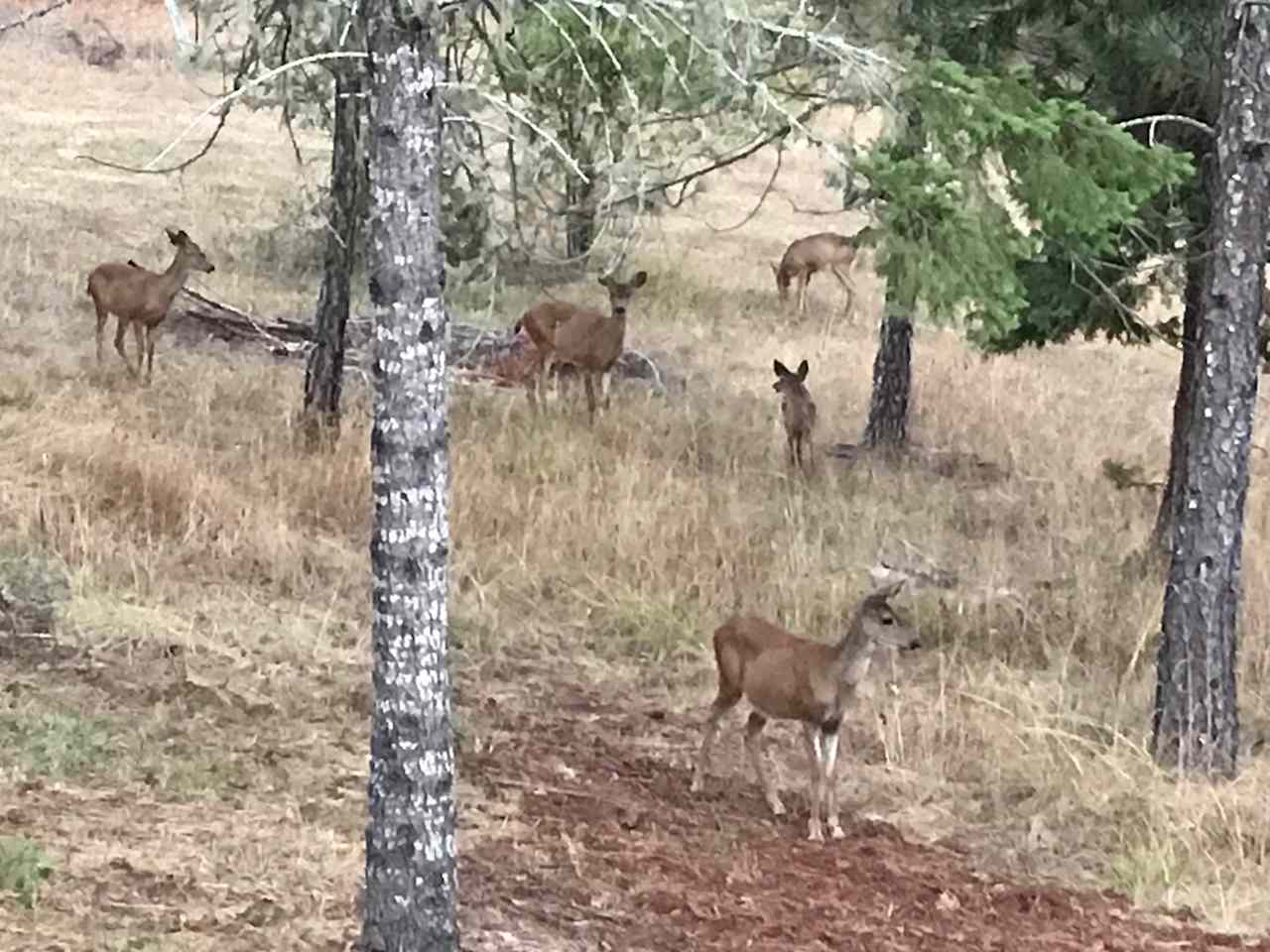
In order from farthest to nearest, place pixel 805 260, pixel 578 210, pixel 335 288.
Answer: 1. pixel 805 260
2. pixel 335 288
3. pixel 578 210

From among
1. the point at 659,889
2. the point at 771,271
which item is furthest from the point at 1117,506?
the point at 771,271

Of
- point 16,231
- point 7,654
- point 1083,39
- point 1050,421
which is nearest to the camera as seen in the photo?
point 7,654

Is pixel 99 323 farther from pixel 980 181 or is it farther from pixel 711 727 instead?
pixel 980 181

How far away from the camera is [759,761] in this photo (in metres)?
7.98

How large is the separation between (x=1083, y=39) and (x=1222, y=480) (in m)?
3.25

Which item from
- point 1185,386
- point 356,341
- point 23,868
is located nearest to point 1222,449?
point 1185,386

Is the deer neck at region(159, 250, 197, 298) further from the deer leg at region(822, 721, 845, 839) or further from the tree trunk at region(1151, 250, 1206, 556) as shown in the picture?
the deer leg at region(822, 721, 845, 839)

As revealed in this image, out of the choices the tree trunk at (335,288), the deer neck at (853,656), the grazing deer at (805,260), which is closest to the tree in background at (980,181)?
the deer neck at (853,656)

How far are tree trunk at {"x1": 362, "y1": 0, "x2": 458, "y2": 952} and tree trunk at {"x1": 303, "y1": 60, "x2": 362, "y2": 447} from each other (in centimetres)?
675

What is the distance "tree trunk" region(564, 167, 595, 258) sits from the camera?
7691 mm

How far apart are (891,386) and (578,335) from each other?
260cm

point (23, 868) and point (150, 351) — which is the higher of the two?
point (150, 351)

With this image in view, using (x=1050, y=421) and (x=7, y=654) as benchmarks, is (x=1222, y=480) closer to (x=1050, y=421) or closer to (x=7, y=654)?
(x=7, y=654)

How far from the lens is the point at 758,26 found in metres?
6.23
